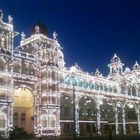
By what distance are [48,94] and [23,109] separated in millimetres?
8909

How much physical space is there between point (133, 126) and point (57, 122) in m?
39.7

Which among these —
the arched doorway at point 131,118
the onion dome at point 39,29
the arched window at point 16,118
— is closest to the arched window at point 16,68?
the onion dome at point 39,29

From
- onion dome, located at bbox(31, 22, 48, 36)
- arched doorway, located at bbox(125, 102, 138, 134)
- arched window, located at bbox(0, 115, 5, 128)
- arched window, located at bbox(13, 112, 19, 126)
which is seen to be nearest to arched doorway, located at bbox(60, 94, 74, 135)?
arched window, located at bbox(13, 112, 19, 126)

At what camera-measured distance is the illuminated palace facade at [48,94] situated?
5797 cm

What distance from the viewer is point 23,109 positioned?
2704 inches

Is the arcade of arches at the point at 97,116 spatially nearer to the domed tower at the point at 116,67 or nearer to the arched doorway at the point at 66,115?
the arched doorway at the point at 66,115

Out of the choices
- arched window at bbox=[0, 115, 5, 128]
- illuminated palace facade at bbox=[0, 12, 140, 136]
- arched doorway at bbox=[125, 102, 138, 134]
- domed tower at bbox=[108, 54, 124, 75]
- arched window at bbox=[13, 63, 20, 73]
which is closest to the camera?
arched window at bbox=[0, 115, 5, 128]

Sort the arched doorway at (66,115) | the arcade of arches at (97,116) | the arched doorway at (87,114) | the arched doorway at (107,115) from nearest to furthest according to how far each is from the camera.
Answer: the arched doorway at (66,115) → the arcade of arches at (97,116) → the arched doorway at (87,114) → the arched doorway at (107,115)

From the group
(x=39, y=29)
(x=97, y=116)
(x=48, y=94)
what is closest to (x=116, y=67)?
(x=97, y=116)

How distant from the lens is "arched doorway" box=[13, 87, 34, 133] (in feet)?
221

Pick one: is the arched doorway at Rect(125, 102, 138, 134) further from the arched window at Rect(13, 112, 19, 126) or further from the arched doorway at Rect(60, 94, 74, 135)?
the arched window at Rect(13, 112, 19, 126)

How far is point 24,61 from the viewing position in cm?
6219

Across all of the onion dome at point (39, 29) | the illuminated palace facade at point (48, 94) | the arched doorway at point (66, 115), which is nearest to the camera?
the illuminated palace facade at point (48, 94)

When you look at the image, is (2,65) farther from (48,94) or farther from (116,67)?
(116,67)
